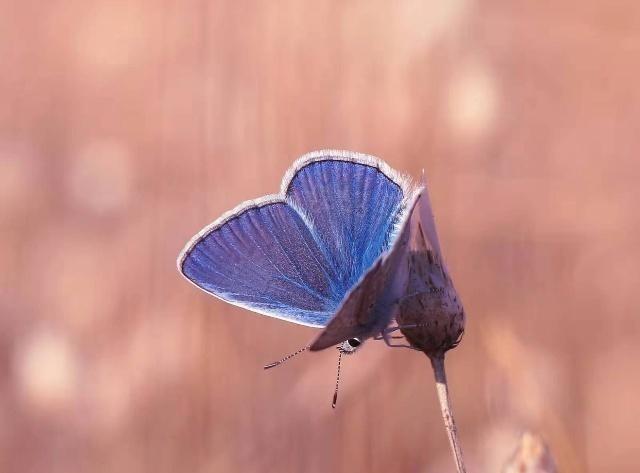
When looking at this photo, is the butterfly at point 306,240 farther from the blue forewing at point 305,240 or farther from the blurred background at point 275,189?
the blurred background at point 275,189

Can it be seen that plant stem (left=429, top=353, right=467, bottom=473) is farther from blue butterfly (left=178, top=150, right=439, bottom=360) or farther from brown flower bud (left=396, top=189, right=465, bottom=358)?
blue butterfly (left=178, top=150, right=439, bottom=360)

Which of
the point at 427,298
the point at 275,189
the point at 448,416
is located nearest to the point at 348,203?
the point at 427,298

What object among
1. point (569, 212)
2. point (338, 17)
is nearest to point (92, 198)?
point (338, 17)

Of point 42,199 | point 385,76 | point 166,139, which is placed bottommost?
point 42,199

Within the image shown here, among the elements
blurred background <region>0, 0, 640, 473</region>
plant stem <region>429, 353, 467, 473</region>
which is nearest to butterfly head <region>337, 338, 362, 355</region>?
plant stem <region>429, 353, 467, 473</region>

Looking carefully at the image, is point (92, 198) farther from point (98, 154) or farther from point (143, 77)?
point (143, 77)

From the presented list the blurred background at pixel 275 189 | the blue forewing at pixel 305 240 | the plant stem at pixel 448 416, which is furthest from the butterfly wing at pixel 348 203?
the blurred background at pixel 275 189
